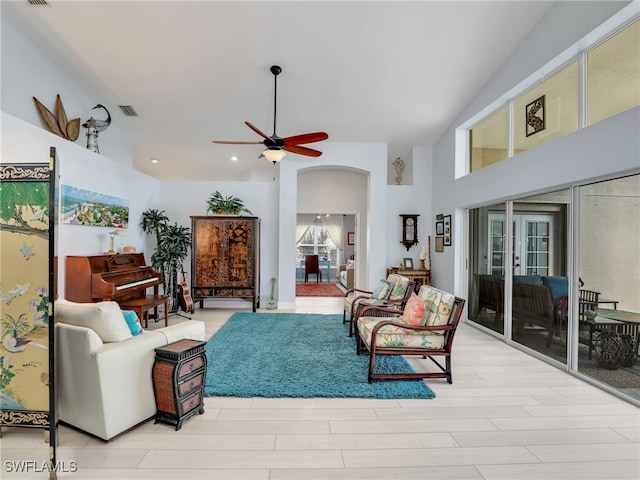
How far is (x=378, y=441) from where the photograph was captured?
2160 mm

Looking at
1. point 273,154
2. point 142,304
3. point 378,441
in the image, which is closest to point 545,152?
point 273,154

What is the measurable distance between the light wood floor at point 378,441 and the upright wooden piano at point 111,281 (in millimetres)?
1934

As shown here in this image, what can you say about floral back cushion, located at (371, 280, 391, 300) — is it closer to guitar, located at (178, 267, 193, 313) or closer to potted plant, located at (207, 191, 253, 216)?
potted plant, located at (207, 191, 253, 216)

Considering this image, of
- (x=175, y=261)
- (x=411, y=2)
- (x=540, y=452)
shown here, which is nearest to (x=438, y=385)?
(x=540, y=452)

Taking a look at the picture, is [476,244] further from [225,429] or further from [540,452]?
[225,429]

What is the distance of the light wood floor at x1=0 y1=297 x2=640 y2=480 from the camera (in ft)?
6.17

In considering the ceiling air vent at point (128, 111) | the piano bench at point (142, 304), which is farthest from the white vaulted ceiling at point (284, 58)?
the piano bench at point (142, 304)

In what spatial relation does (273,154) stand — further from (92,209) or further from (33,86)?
(33,86)

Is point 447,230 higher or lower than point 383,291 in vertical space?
higher

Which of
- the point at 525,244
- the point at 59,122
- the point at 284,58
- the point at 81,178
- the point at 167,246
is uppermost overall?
the point at 284,58

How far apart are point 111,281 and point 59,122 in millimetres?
Result: 2123

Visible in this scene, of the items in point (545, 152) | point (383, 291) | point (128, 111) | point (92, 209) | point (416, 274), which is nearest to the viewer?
point (545, 152)

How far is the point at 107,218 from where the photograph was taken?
4672 mm

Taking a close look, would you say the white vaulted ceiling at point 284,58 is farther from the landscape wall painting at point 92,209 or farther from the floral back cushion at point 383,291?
the floral back cushion at point 383,291
